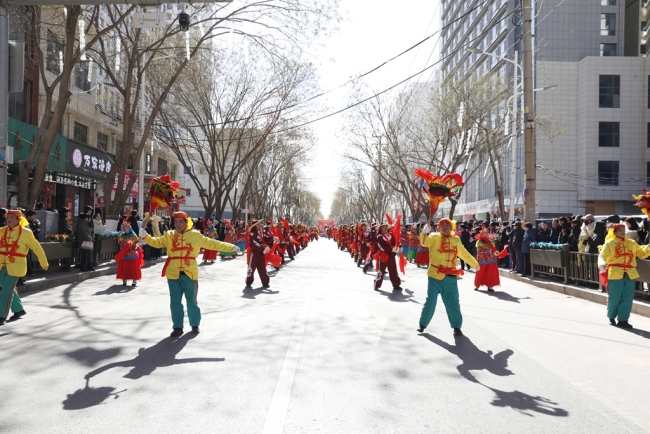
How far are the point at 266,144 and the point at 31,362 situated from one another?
1198 inches

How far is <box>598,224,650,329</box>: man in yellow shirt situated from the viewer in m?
8.66

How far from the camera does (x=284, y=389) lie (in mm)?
5004

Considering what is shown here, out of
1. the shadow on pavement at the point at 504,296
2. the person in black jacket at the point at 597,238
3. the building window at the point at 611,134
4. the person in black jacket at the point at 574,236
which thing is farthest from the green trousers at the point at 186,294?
the building window at the point at 611,134

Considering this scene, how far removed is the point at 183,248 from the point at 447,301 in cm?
353

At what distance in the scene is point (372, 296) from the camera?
12047mm

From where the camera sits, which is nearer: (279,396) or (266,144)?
(279,396)

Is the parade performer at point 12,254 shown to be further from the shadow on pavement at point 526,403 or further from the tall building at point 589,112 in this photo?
the tall building at point 589,112

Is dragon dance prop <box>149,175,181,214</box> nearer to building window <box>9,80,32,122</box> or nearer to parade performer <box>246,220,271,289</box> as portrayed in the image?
parade performer <box>246,220,271,289</box>

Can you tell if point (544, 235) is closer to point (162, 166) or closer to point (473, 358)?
point (473, 358)

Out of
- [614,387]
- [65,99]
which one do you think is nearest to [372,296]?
[614,387]

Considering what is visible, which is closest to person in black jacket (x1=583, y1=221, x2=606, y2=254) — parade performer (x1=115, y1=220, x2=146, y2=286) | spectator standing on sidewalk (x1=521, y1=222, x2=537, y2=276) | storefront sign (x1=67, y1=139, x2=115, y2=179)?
spectator standing on sidewalk (x1=521, y1=222, x2=537, y2=276)

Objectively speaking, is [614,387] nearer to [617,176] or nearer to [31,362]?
[31,362]

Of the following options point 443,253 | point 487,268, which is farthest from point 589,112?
point 443,253

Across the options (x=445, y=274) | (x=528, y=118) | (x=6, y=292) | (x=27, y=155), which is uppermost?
(x=528, y=118)
